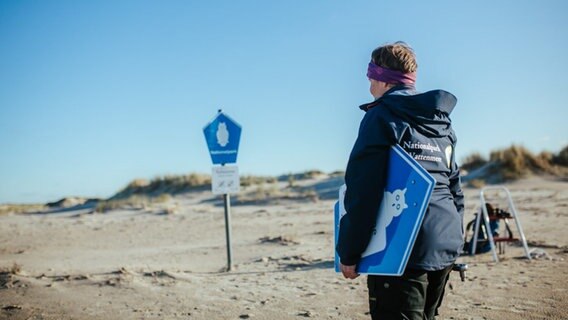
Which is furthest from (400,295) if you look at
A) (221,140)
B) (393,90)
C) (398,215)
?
(221,140)

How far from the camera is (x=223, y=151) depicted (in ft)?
24.2

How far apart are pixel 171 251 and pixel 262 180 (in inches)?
840

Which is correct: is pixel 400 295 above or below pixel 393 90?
below

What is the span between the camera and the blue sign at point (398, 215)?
7.27ft

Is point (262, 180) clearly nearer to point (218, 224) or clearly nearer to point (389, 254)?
point (218, 224)

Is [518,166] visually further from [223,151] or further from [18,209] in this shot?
[18,209]

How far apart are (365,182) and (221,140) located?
528 centimetres

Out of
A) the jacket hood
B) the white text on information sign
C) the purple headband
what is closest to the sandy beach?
the white text on information sign

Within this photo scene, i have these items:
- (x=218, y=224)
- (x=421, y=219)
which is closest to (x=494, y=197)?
(x=218, y=224)

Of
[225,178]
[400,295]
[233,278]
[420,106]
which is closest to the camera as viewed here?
[400,295]

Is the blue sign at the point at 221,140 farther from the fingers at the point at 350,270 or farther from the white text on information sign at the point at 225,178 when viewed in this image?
the fingers at the point at 350,270

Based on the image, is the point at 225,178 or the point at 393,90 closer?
the point at 393,90

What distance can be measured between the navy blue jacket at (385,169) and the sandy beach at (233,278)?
2368 mm

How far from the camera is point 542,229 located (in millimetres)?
9734
